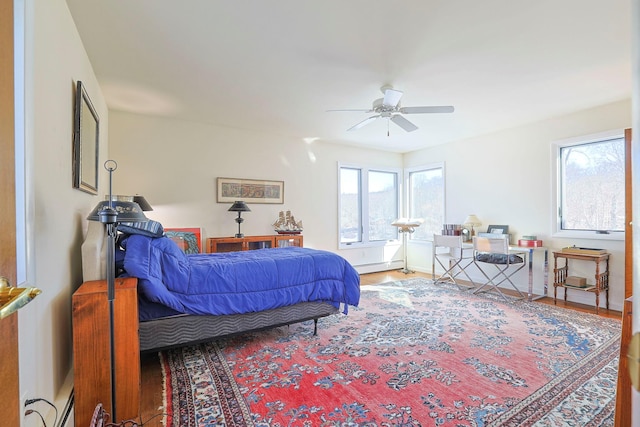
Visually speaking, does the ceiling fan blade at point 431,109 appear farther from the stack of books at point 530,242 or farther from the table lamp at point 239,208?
the table lamp at point 239,208

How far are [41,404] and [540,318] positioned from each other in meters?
4.28

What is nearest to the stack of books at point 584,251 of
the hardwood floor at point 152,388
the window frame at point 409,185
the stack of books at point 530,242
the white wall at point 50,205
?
the stack of books at point 530,242

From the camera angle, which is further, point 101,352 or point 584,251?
point 584,251

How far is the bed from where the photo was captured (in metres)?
2.13

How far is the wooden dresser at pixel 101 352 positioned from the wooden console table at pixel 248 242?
2676 millimetres

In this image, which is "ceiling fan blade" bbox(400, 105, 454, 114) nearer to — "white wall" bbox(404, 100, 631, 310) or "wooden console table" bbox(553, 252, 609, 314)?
"white wall" bbox(404, 100, 631, 310)

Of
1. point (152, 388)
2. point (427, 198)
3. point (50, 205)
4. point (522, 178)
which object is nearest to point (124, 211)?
point (50, 205)

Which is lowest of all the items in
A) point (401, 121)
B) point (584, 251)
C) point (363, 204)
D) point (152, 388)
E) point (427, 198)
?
point (152, 388)

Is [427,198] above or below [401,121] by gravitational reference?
below

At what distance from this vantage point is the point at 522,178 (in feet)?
15.4

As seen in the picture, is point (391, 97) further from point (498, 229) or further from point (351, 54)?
point (498, 229)

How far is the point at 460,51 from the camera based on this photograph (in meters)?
2.57

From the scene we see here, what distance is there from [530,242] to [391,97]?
3076mm

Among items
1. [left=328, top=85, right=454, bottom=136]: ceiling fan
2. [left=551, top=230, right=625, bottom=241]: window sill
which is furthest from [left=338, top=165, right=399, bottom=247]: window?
[left=551, top=230, right=625, bottom=241]: window sill
